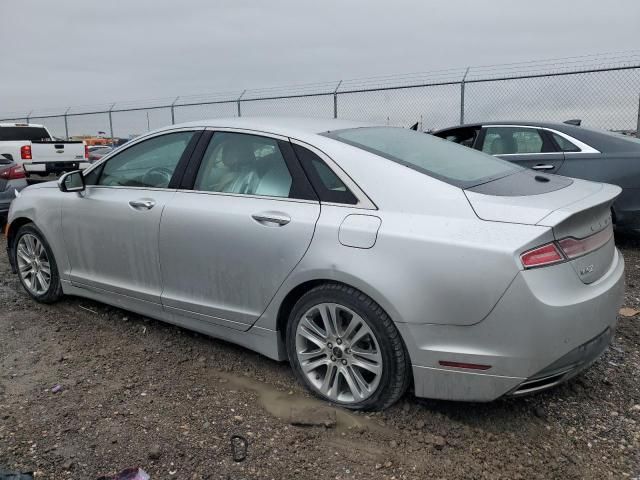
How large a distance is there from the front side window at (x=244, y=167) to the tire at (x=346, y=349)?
2.17 feet

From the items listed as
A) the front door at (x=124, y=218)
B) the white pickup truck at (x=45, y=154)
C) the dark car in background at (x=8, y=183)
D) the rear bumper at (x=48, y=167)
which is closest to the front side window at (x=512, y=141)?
the front door at (x=124, y=218)

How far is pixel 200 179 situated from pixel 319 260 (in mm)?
1108

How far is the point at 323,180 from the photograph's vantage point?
2.89 metres

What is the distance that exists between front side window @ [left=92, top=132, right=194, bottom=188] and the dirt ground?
1.13 m

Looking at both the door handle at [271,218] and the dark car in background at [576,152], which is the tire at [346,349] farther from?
the dark car in background at [576,152]

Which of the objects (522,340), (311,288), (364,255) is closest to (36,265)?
(311,288)

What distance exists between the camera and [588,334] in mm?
2490

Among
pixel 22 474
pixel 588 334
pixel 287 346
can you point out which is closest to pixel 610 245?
pixel 588 334

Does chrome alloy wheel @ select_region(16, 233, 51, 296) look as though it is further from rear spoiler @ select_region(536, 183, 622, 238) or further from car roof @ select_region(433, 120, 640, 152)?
car roof @ select_region(433, 120, 640, 152)

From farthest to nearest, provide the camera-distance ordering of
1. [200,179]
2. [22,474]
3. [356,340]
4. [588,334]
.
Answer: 1. [200,179]
2. [356,340]
3. [588,334]
4. [22,474]

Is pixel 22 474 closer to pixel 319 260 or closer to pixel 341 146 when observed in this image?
pixel 319 260

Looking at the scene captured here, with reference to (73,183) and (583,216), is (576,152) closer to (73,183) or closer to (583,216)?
(583,216)

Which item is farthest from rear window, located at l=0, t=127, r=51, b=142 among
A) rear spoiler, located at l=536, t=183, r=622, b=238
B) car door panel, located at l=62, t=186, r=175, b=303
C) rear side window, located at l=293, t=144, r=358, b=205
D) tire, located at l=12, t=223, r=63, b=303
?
rear spoiler, located at l=536, t=183, r=622, b=238

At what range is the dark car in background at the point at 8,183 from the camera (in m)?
7.71
